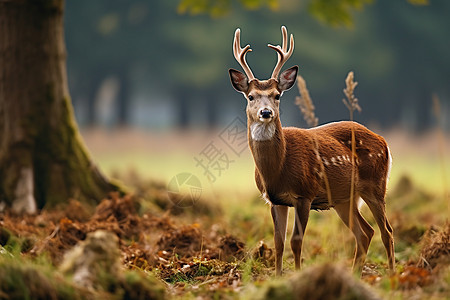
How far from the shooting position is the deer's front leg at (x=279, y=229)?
229 inches

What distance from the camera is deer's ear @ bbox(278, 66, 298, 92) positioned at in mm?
6016

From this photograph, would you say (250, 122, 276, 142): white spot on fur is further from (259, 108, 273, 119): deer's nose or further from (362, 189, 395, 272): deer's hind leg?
(362, 189, 395, 272): deer's hind leg

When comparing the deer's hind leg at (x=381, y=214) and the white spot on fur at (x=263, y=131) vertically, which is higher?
the white spot on fur at (x=263, y=131)

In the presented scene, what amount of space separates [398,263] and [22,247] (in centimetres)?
423

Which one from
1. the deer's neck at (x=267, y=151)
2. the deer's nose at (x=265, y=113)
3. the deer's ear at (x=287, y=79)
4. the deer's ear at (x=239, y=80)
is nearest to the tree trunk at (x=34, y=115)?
the deer's ear at (x=239, y=80)

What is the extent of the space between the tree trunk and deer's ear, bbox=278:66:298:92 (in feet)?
13.6

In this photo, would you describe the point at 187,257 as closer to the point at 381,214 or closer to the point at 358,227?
the point at 358,227

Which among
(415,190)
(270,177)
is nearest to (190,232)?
(270,177)

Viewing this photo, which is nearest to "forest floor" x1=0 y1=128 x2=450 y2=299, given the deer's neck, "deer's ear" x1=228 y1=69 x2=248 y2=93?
the deer's neck

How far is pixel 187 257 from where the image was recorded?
690 cm

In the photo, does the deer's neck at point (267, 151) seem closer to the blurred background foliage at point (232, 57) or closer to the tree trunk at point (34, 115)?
the tree trunk at point (34, 115)

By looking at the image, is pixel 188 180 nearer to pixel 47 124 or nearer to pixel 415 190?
pixel 47 124

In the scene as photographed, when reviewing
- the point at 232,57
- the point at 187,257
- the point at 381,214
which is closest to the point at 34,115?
the point at 187,257

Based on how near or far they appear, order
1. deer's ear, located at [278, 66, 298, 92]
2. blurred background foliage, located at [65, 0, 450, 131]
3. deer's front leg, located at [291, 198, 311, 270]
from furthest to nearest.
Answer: blurred background foliage, located at [65, 0, 450, 131] < deer's ear, located at [278, 66, 298, 92] < deer's front leg, located at [291, 198, 311, 270]
